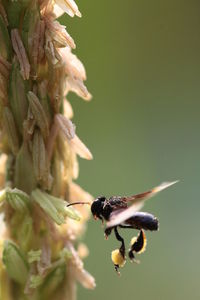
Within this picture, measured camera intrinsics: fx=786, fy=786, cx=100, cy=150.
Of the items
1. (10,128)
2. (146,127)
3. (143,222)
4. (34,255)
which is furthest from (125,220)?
(146,127)

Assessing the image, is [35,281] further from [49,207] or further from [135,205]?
[135,205]

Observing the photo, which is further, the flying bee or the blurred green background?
the blurred green background

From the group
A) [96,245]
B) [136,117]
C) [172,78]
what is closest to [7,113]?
[96,245]

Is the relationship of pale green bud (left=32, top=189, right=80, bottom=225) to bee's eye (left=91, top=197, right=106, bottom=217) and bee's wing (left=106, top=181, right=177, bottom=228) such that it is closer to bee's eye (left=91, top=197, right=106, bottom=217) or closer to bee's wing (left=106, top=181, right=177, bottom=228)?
bee's wing (left=106, top=181, right=177, bottom=228)

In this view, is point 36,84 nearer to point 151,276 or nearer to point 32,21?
point 32,21

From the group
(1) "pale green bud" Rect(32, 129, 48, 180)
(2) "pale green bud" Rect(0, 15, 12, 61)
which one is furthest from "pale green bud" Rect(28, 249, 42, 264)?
(2) "pale green bud" Rect(0, 15, 12, 61)

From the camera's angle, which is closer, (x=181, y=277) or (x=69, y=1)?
(x=69, y=1)
